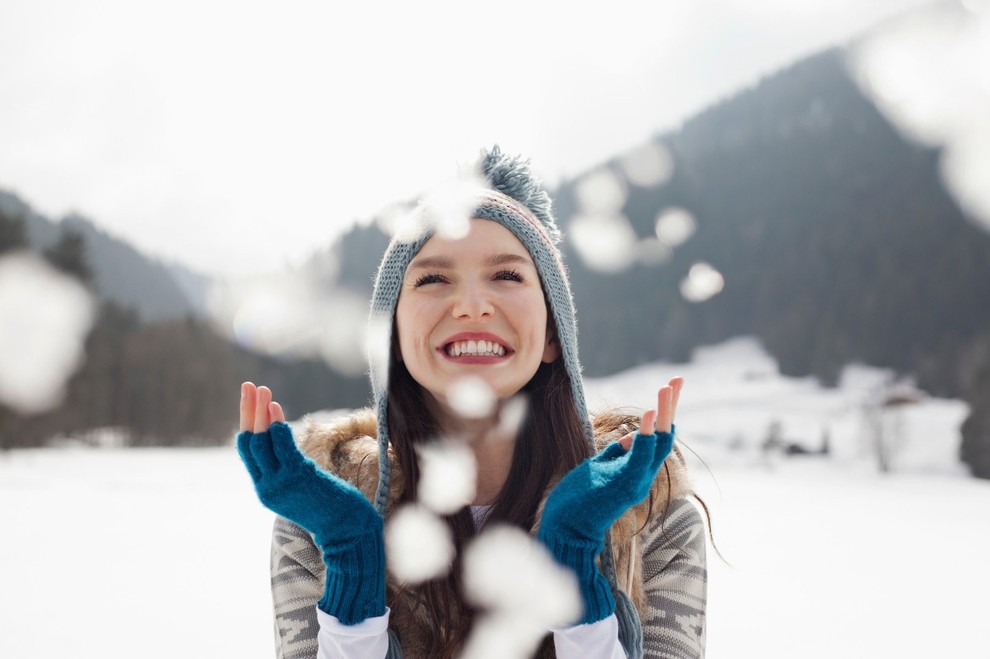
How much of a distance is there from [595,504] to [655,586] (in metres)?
0.42

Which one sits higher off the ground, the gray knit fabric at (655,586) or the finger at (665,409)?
the finger at (665,409)

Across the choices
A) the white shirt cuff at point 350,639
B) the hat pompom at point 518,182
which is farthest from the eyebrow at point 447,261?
the white shirt cuff at point 350,639

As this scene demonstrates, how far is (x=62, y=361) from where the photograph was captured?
23250 mm

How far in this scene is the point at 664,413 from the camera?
1216 millimetres

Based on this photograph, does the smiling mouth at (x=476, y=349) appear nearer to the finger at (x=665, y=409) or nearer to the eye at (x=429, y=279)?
the eye at (x=429, y=279)

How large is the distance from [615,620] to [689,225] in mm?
75044

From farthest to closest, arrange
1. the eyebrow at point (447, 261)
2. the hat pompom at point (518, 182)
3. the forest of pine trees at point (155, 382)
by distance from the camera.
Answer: the forest of pine trees at point (155, 382) → the hat pompom at point (518, 182) → the eyebrow at point (447, 261)

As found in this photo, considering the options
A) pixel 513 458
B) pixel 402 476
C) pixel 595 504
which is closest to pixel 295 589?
pixel 402 476

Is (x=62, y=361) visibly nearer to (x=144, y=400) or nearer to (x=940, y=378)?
(x=144, y=400)

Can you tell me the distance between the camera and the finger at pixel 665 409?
47.6 inches

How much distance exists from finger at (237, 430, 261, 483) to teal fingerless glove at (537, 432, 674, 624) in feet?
2.01

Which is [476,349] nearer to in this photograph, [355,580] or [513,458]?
[513,458]

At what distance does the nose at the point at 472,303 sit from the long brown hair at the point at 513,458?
0.38m

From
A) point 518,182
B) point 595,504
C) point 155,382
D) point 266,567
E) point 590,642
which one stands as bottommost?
point 266,567
